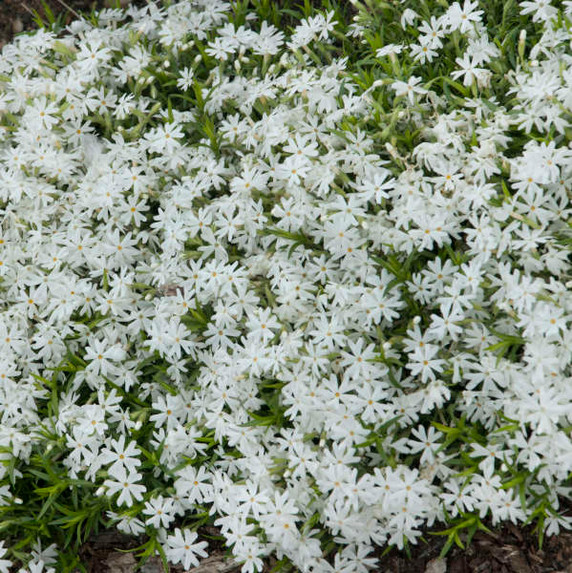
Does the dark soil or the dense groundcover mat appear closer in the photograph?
the dense groundcover mat

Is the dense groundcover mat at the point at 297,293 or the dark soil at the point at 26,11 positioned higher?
the dark soil at the point at 26,11

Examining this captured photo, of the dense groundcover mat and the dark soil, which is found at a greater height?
the dark soil

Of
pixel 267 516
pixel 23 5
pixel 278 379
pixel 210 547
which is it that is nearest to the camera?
pixel 267 516

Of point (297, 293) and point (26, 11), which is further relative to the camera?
point (26, 11)

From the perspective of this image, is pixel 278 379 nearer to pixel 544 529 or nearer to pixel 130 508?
pixel 130 508

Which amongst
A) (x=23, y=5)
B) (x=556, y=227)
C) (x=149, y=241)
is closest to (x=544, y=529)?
(x=556, y=227)

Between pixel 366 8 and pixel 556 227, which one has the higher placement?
pixel 366 8

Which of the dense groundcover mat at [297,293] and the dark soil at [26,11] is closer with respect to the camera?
the dense groundcover mat at [297,293]

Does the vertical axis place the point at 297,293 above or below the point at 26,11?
below
